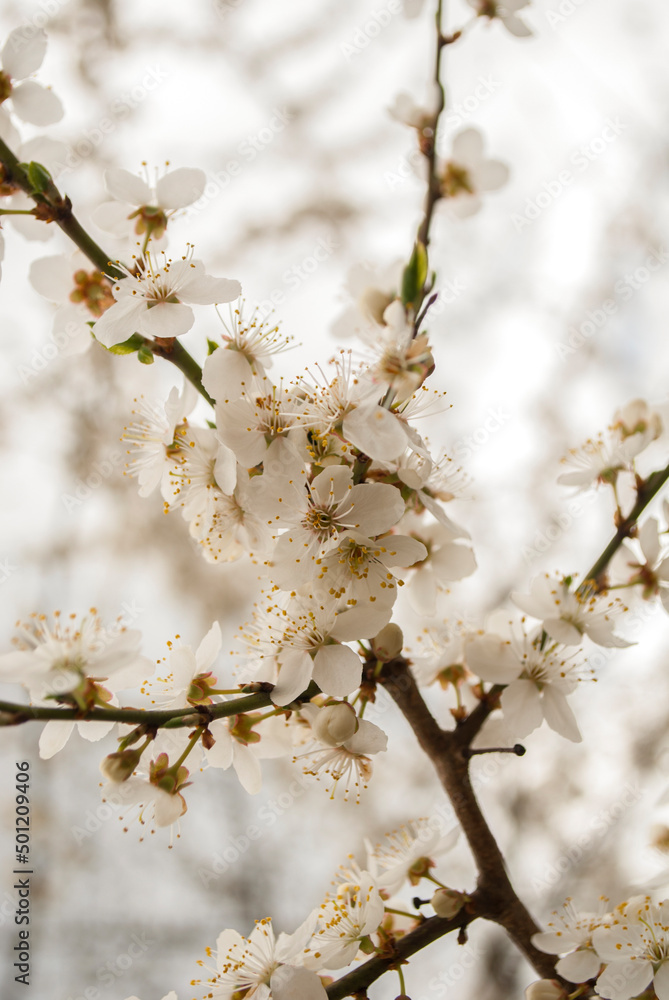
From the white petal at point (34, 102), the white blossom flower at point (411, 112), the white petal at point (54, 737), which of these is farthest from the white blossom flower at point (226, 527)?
the white blossom flower at point (411, 112)

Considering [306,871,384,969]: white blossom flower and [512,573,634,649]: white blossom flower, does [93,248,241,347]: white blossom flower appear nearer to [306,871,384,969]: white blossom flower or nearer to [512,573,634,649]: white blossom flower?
[512,573,634,649]: white blossom flower

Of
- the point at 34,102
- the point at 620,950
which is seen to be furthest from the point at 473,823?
the point at 34,102

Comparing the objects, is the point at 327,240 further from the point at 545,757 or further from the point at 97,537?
the point at 545,757

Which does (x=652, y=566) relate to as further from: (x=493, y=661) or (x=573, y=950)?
(x=573, y=950)

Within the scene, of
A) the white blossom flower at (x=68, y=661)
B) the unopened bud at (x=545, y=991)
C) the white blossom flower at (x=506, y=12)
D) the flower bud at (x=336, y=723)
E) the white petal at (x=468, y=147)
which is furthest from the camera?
the white petal at (x=468, y=147)

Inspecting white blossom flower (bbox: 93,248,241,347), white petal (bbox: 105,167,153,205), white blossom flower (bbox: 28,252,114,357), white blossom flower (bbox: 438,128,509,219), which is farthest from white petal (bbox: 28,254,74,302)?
white blossom flower (bbox: 438,128,509,219)

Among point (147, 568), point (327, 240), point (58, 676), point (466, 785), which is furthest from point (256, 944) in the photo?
point (327, 240)

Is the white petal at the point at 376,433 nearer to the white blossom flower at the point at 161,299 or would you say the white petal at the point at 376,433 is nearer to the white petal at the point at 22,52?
the white blossom flower at the point at 161,299

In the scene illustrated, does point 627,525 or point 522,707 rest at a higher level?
point 627,525

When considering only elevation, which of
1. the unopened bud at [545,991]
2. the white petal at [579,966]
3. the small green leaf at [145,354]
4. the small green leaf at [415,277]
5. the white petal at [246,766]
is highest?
the small green leaf at [415,277]
